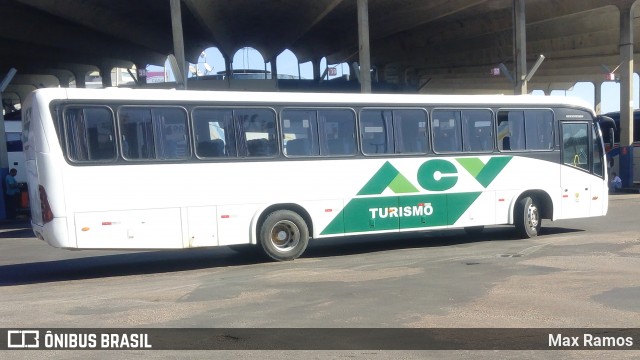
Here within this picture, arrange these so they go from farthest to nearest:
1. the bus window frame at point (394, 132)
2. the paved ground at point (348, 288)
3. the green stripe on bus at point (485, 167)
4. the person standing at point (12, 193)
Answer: the person standing at point (12, 193) → the green stripe on bus at point (485, 167) → the bus window frame at point (394, 132) → the paved ground at point (348, 288)

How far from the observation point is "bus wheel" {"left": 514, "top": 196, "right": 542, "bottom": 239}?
53.6 ft

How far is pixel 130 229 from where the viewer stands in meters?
12.2

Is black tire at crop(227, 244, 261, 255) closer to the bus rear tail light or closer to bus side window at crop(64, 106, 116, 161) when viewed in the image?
bus side window at crop(64, 106, 116, 161)

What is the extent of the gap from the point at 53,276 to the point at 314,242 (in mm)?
6596

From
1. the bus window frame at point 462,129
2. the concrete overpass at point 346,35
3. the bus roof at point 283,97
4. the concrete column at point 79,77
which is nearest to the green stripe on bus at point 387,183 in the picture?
the bus window frame at point 462,129

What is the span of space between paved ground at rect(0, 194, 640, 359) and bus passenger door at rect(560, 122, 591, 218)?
2.23 ft

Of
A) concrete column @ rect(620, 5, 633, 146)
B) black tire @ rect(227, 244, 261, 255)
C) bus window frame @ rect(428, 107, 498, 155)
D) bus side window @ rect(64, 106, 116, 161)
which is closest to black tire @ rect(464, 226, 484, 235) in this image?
bus window frame @ rect(428, 107, 498, 155)

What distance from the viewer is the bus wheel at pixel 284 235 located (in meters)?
13.6

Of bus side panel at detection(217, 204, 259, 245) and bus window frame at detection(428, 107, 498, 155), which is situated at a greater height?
bus window frame at detection(428, 107, 498, 155)

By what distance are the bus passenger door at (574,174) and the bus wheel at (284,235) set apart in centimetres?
668

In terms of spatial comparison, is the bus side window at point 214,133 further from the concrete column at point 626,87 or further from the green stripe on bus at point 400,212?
the concrete column at point 626,87

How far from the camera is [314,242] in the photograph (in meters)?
17.7

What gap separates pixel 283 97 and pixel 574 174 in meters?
7.47

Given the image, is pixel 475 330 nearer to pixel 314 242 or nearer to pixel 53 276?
pixel 53 276
